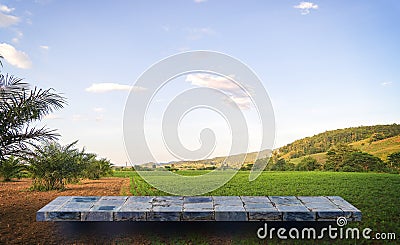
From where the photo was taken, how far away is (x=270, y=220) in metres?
4.75

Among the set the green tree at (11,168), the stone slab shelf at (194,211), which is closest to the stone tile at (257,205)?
the stone slab shelf at (194,211)

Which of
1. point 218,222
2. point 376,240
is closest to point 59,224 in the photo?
point 218,222

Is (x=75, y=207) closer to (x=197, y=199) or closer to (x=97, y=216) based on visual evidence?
(x=97, y=216)

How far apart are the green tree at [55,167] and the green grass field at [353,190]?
1.52 metres

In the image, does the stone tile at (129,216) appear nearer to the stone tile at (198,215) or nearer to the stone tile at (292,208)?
the stone tile at (198,215)

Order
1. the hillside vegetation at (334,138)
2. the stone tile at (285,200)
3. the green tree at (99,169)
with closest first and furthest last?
1. the stone tile at (285,200)
2. the green tree at (99,169)
3. the hillside vegetation at (334,138)

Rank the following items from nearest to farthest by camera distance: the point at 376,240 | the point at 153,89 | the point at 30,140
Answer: the point at 376,240, the point at 30,140, the point at 153,89

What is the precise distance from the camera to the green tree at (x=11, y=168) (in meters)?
9.28

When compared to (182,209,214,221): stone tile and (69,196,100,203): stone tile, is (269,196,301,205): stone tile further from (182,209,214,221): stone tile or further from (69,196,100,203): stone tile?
(69,196,100,203): stone tile

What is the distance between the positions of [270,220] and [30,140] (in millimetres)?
3772

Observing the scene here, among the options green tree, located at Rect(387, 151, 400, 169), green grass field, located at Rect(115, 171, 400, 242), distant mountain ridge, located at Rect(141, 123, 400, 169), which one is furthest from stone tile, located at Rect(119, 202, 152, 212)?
green tree, located at Rect(387, 151, 400, 169)

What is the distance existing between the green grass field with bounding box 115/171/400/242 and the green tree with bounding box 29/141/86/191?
1.52 m

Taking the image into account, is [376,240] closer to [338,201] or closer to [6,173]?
[338,201]

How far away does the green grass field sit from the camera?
6.38m
